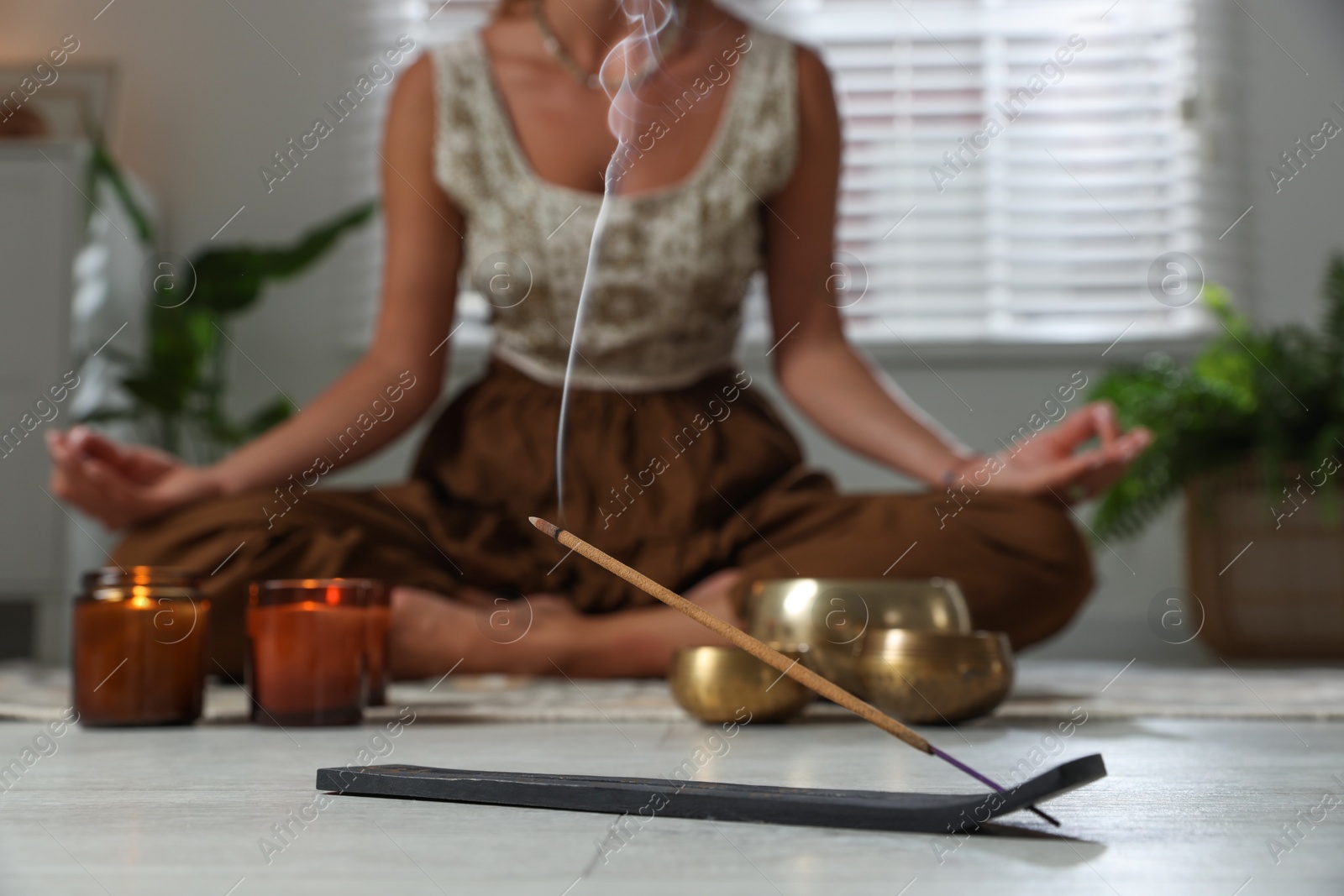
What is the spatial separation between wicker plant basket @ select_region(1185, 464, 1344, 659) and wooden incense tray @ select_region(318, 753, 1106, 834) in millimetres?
1689

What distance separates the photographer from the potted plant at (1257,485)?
1.91 metres

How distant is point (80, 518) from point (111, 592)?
1.39m

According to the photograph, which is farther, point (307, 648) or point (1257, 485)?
point (1257, 485)

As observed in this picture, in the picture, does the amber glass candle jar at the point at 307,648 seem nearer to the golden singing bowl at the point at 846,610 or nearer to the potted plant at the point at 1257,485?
the golden singing bowl at the point at 846,610

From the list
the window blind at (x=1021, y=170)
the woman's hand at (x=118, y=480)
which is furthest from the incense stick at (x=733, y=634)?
the window blind at (x=1021, y=170)

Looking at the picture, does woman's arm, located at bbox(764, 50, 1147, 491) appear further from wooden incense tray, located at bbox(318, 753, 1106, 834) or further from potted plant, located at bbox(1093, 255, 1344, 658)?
wooden incense tray, located at bbox(318, 753, 1106, 834)

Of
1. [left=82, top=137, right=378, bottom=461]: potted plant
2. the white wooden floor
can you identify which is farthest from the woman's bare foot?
[left=82, top=137, right=378, bottom=461]: potted plant

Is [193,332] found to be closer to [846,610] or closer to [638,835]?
[846,610]

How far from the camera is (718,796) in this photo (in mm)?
425

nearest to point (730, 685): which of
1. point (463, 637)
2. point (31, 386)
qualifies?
point (463, 637)

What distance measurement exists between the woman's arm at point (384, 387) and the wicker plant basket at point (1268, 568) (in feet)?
4.04

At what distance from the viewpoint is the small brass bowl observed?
0.76 metres

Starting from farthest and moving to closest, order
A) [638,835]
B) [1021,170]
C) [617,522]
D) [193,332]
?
[1021,170]
[193,332]
[617,522]
[638,835]

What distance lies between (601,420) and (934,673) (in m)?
0.75
